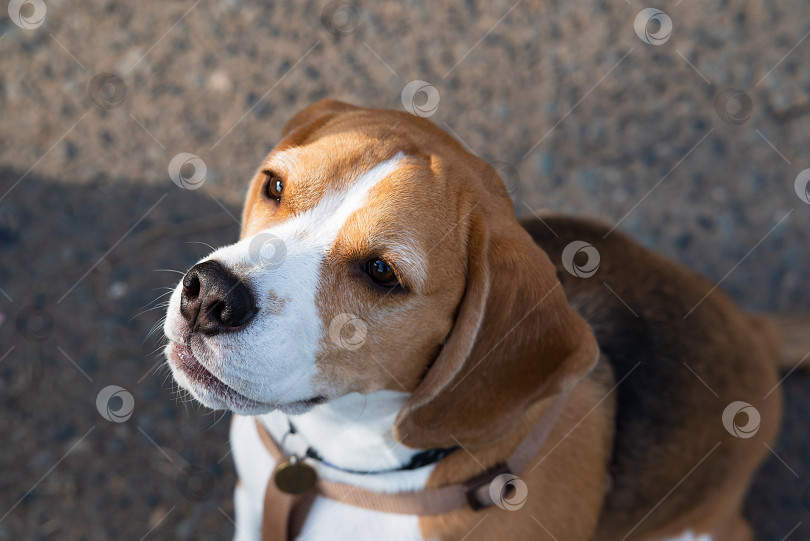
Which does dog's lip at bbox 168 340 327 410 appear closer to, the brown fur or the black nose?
the black nose

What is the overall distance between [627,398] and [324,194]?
1527 mm

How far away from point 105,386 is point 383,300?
2286mm

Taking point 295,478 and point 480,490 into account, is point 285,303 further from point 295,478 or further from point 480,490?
point 480,490

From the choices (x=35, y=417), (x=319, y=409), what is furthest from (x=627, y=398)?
(x=35, y=417)

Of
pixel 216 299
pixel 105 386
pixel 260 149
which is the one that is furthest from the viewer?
pixel 260 149

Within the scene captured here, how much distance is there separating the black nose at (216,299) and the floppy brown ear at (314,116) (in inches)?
32.8

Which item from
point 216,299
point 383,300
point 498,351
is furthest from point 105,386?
point 498,351

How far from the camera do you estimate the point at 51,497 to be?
3576 mm

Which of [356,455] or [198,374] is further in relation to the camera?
[356,455]

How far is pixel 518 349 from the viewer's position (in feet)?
7.74

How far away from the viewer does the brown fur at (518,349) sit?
2.24 m

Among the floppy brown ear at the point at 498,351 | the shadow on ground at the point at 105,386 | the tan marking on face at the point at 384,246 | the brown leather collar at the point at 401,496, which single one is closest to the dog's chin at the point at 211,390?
the tan marking on face at the point at 384,246

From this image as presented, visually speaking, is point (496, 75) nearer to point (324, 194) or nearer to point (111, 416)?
point (324, 194)

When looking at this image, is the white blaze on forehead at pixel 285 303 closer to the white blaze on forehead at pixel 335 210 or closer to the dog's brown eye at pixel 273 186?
the white blaze on forehead at pixel 335 210
